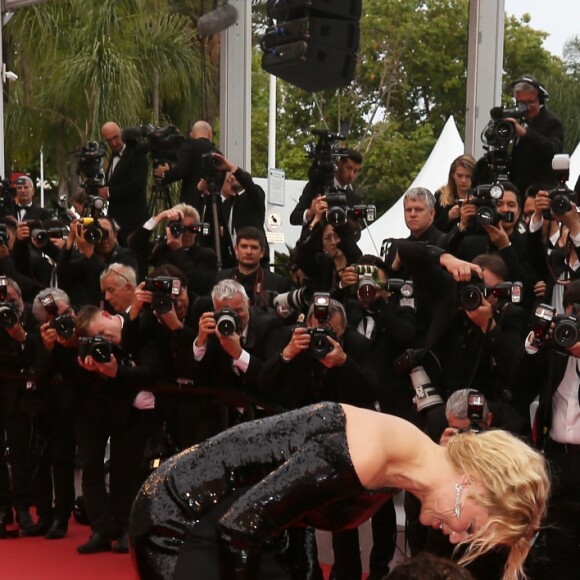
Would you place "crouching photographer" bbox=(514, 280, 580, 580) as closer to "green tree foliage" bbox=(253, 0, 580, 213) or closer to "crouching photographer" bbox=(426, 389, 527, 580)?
"crouching photographer" bbox=(426, 389, 527, 580)

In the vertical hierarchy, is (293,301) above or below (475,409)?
above

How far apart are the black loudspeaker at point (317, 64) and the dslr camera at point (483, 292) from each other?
1.54m

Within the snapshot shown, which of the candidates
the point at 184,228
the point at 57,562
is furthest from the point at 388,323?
the point at 57,562

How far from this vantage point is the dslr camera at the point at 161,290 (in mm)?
6137

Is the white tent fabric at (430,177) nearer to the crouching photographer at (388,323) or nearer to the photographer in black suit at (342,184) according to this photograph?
the photographer in black suit at (342,184)

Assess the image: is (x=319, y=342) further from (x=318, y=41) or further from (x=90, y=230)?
(x=90, y=230)

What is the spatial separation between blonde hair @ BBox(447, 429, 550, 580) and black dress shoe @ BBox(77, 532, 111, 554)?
3.85m

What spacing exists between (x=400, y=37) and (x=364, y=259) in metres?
2.32

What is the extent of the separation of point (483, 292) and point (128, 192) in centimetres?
315

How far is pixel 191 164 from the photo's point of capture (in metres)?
7.78

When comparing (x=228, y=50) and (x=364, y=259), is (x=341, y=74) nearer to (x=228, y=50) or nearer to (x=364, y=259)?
(x=364, y=259)

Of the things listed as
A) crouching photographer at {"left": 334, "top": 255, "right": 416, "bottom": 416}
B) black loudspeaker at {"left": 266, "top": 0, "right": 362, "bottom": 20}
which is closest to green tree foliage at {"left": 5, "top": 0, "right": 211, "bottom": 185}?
black loudspeaker at {"left": 266, "top": 0, "right": 362, "bottom": 20}

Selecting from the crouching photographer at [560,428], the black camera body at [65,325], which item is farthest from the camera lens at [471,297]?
the black camera body at [65,325]

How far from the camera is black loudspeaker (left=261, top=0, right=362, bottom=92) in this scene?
628 cm
